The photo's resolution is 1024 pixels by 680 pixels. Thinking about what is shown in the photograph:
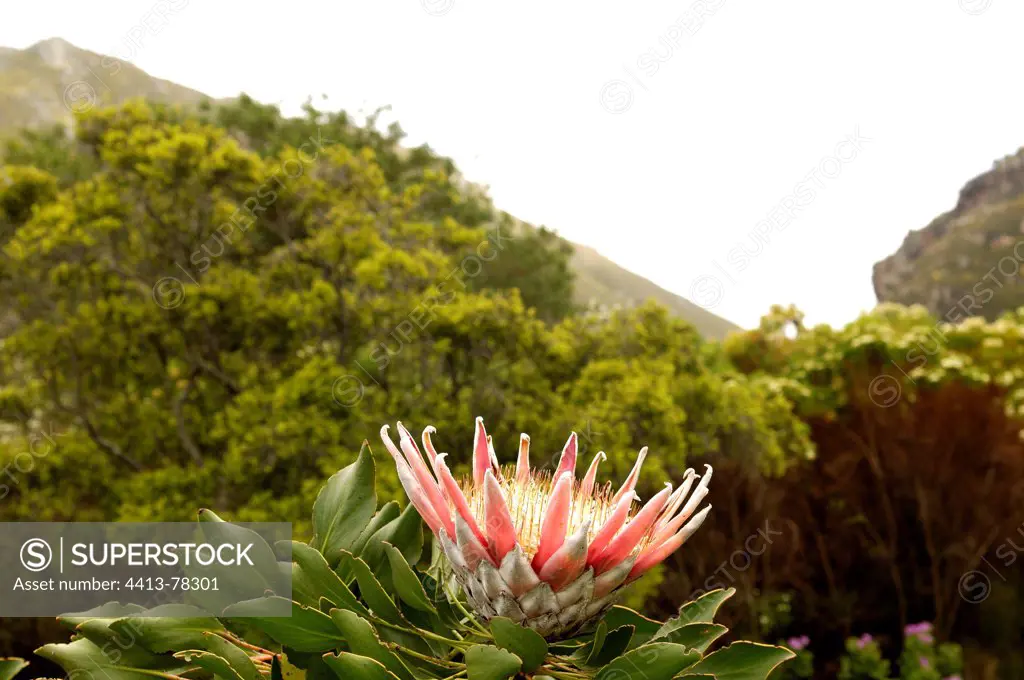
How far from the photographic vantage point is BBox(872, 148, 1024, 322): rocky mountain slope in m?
25.5

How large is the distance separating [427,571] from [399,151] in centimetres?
1197

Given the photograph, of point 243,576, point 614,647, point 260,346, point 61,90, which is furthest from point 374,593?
point 61,90

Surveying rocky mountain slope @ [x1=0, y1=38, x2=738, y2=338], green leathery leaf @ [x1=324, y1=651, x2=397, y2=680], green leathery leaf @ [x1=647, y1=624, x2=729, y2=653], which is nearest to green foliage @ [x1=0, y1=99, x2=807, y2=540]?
green leathery leaf @ [x1=647, y1=624, x2=729, y2=653]

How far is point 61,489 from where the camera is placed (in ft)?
19.7

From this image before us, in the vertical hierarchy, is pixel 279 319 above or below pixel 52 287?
below

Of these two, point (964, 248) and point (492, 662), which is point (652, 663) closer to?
point (492, 662)

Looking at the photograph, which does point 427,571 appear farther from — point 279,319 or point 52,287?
point 52,287

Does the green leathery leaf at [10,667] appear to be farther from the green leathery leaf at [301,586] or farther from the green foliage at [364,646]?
the green leathery leaf at [301,586]

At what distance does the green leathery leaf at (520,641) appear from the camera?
2.43 feet

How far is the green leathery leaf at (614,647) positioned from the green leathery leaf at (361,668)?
0.71 feet

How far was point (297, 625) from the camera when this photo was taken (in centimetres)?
77

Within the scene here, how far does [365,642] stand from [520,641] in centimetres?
14

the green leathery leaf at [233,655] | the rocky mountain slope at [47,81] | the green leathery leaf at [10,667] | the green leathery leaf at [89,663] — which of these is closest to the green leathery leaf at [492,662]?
the green leathery leaf at [233,655]

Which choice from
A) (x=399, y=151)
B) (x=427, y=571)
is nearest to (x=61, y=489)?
(x=427, y=571)
